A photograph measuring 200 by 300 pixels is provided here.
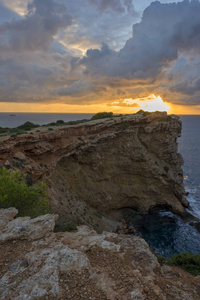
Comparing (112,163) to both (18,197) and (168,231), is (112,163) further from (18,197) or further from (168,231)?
(18,197)

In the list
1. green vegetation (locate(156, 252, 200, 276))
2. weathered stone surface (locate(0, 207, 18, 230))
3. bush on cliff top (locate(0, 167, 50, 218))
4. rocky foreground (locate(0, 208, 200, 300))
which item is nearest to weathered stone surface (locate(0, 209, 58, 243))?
rocky foreground (locate(0, 208, 200, 300))

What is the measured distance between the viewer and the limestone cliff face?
31.3 metres

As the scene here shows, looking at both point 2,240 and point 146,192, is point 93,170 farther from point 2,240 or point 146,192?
point 2,240

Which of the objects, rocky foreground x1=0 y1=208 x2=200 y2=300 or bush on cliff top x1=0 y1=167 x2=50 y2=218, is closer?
rocky foreground x1=0 y1=208 x2=200 y2=300

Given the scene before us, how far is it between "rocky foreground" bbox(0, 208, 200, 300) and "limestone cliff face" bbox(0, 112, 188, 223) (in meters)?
17.3

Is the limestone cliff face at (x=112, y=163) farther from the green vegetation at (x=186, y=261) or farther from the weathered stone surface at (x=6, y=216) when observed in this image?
the green vegetation at (x=186, y=261)

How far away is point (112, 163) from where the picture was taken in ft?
136

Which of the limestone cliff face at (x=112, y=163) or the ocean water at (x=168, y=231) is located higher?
the limestone cliff face at (x=112, y=163)

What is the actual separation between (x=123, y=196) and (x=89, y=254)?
34.0 m

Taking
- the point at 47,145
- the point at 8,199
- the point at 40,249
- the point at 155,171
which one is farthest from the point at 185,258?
the point at 155,171

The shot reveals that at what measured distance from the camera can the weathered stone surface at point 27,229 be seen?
1064cm

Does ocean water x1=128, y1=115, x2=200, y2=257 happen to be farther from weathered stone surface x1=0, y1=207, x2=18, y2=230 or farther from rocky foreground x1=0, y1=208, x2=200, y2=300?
weathered stone surface x1=0, y1=207, x2=18, y2=230

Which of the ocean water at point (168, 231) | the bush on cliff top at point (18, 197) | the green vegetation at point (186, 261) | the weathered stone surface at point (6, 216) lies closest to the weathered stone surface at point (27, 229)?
the weathered stone surface at point (6, 216)

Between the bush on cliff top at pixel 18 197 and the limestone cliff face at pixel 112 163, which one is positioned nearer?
the bush on cliff top at pixel 18 197
